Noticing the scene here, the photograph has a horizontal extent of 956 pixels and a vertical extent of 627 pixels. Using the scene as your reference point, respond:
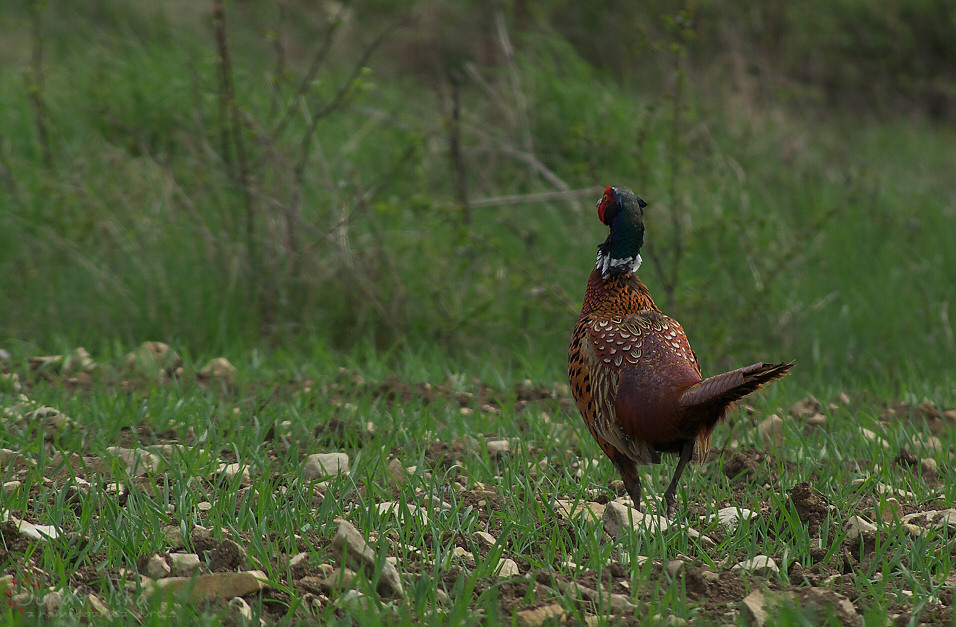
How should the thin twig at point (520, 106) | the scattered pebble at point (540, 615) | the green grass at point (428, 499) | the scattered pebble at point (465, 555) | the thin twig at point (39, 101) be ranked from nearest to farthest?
the scattered pebble at point (540, 615)
the green grass at point (428, 499)
the scattered pebble at point (465, 555)
the thin twig at point (39, 101)
the thin twig at point (520, 106)

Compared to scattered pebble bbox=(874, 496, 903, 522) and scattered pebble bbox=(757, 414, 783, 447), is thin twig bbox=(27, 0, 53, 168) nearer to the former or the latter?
scattered pebble bbox=(757, 414, 783, 447)

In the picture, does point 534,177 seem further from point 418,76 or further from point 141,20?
point 141,20

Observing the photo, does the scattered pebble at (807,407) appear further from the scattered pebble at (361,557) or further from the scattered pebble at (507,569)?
the scattered pebble at (361,557)

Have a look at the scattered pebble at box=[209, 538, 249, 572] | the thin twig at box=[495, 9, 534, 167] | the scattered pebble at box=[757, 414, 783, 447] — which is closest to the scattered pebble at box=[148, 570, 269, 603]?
the scattered pebble at box=[209, 538, 249, 572]

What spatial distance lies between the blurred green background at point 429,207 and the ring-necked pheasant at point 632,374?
77.4 inches

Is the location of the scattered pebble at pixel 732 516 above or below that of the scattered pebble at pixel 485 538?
above

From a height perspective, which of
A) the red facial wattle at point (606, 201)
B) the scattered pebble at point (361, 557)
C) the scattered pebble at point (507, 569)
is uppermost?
the red facial wattle at point (606, 201)

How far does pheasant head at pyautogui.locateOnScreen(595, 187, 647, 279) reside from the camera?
3256mm

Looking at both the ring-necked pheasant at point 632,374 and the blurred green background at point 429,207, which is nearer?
the ring-necked pheasant at point 632,374

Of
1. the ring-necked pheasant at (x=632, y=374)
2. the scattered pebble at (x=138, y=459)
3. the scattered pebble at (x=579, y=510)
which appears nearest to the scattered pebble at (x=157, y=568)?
the scattered pebble at (x=138, y=459)

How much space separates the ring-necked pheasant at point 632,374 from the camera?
2.94m

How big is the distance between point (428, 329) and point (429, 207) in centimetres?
74

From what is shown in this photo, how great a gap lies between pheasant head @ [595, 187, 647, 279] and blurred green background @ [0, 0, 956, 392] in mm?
1966

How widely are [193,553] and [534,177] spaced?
518cm
